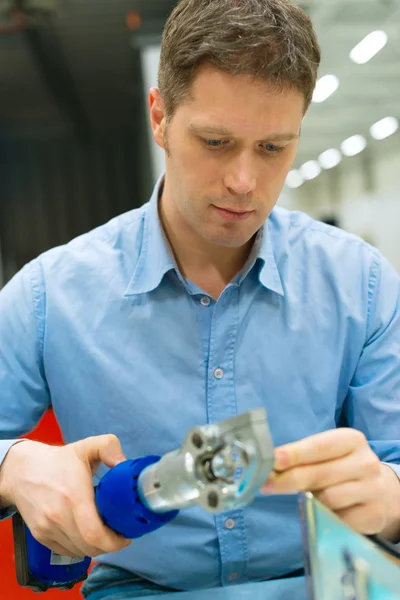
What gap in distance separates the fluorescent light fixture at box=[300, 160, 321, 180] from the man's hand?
33.2 ft

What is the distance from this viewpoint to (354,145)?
31.0 ft

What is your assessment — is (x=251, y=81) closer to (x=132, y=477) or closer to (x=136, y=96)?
(x=132, y=477)

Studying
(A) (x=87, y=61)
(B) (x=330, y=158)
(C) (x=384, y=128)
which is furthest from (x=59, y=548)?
(B) (x=330, y=158)

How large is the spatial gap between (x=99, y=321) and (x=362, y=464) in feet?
1.51

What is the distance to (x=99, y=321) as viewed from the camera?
3.11 ft

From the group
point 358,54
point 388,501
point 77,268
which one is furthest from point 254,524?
point 358,54

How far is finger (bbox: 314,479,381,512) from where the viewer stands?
0.64 meters

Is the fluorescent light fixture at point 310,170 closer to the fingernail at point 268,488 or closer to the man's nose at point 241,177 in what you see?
the man's nose at point 241,177

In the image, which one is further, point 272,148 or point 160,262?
point 160,262

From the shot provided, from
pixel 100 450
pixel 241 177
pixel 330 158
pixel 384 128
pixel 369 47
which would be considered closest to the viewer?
pixel 100 450

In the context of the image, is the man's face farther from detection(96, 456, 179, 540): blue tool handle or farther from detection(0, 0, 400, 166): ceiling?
detection(0, 0, 400, 166): ceiling

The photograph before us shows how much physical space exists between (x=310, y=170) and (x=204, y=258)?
33.9 ft

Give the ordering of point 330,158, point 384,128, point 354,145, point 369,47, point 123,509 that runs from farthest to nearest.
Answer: point 330,158, point 354,145, point 384,128, point 369,47, point 123,509

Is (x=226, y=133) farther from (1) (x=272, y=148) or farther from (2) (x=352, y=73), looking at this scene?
(2) (x=352, y=73)
